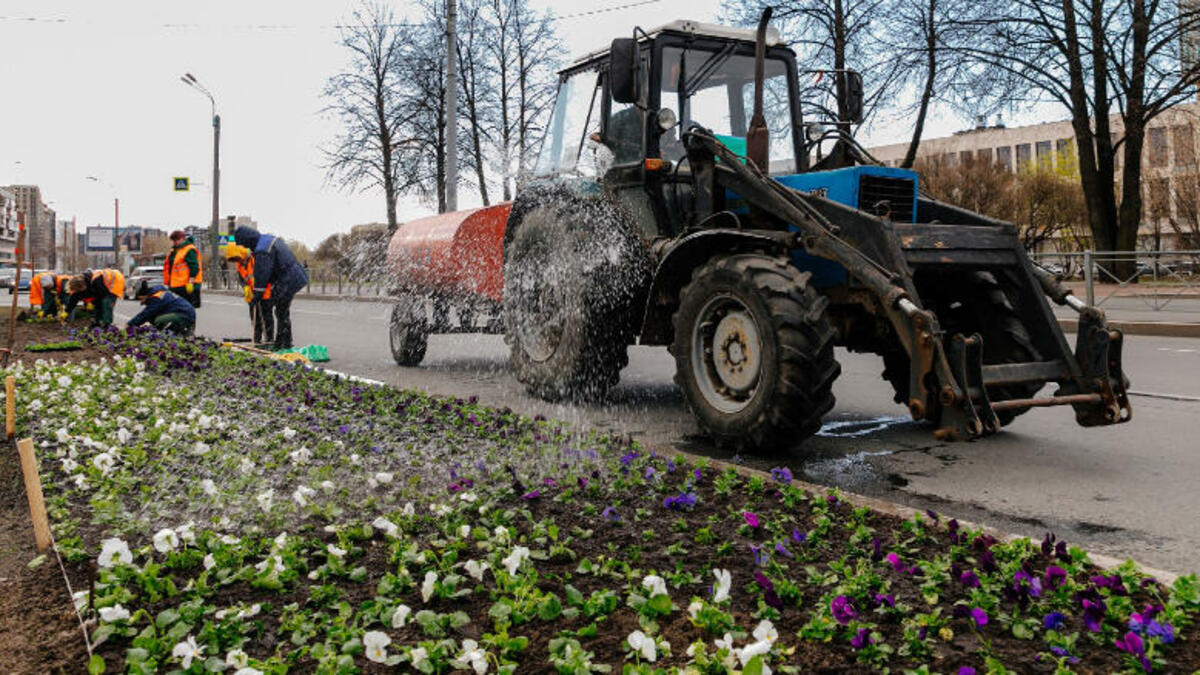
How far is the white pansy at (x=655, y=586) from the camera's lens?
280cm

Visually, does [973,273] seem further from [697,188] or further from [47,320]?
[47,320]

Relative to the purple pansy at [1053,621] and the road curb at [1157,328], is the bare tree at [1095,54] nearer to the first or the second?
the road curb at [1157,328]

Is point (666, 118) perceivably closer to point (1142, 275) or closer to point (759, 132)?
point (759, 132)

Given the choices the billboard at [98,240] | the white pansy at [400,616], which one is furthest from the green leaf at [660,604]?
the billboard at [98,240]

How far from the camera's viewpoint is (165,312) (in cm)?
1258

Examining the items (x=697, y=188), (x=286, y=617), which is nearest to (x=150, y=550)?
(x=286, y=617)

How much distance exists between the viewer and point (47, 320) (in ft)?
51.4

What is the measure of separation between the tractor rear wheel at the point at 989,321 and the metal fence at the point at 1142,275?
11686mm

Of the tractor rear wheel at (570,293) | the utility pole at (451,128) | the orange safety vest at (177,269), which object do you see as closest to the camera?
the tractor rear wheel at (570,293)

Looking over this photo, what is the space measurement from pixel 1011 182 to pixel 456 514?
161 ft

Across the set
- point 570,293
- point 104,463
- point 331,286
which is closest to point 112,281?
point 570,293

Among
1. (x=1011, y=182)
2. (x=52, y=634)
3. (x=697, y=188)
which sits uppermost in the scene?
(x=1011, y=182)

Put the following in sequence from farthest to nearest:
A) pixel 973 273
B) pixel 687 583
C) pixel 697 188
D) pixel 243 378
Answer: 1. pixel 243 378
2. pixel 697 188
3. pixel 973 273
4. pixel 687 583

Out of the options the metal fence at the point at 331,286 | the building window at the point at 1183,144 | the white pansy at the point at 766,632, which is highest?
the building window at the point at 1183,144
